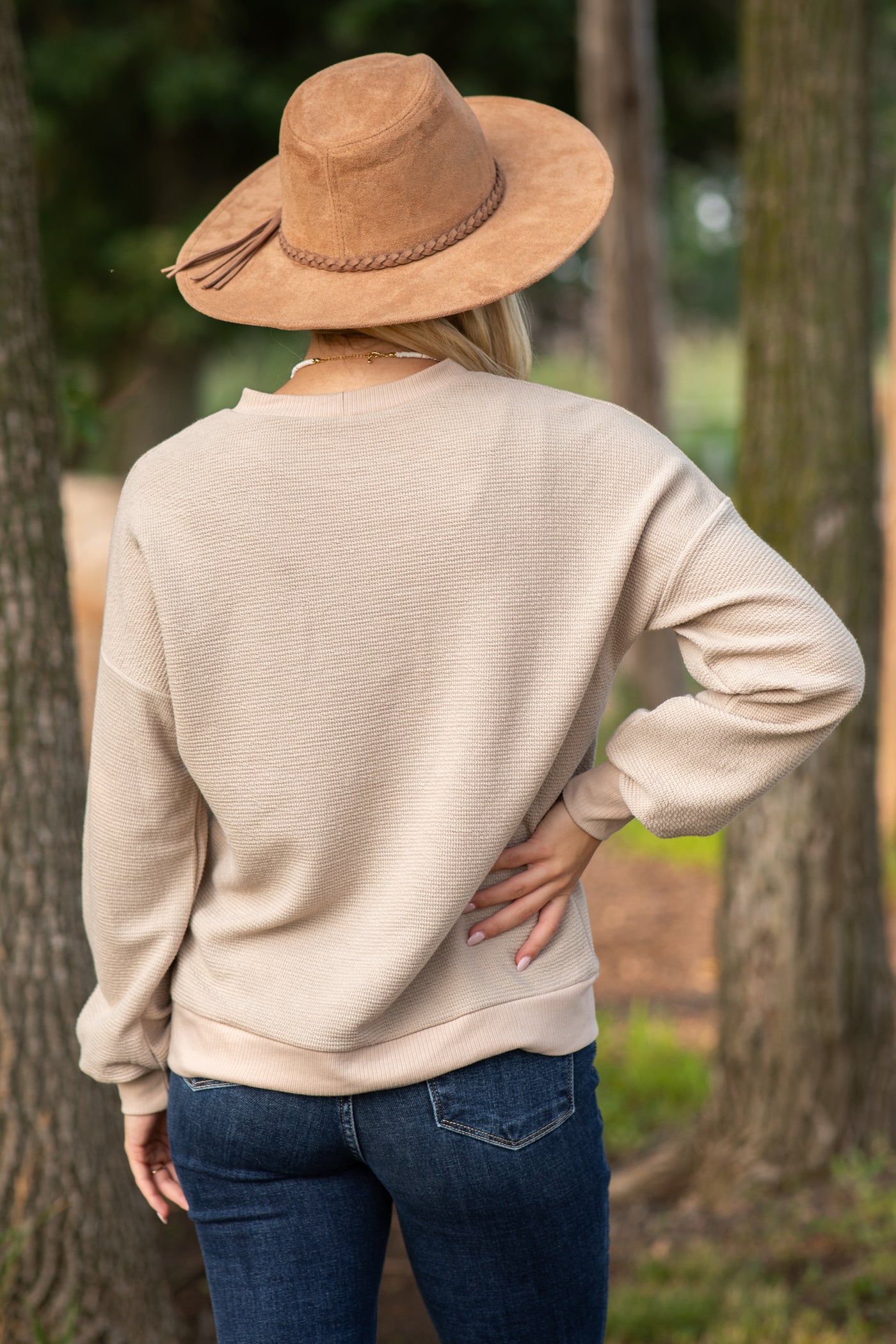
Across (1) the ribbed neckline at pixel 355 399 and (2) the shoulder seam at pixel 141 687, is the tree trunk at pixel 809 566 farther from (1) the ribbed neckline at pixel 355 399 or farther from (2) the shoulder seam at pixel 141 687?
(2) the shoulder seam at pixel 141 687

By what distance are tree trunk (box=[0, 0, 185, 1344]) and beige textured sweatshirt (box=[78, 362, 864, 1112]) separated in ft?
2.70

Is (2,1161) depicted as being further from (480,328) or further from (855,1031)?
(855,1031)

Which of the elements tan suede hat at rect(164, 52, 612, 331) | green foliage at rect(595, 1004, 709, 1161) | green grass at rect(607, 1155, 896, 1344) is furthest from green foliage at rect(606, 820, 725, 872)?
tan suede hat at rect(164, 52, 612, 331)

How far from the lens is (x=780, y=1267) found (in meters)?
2.89

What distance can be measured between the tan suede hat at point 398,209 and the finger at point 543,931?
2.19 feet

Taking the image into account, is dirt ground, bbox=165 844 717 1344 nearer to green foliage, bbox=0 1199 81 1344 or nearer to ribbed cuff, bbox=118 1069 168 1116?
green foliage, bbox=0 1199 81 1344

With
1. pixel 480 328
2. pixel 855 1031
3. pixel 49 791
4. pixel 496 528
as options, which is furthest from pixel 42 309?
pixel 855 1031

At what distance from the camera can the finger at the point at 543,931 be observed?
143 cm

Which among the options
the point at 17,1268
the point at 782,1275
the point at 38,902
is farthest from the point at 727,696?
the point at 782,1275

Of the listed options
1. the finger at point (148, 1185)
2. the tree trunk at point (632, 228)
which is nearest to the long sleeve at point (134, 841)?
the finger at point (148, 1185)

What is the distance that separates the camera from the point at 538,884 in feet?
4.76

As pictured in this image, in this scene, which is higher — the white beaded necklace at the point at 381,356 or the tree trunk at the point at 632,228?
the white beaded necklace at the point at 381,356

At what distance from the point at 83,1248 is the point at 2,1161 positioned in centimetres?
22

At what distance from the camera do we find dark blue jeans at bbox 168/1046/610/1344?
1.36 m
